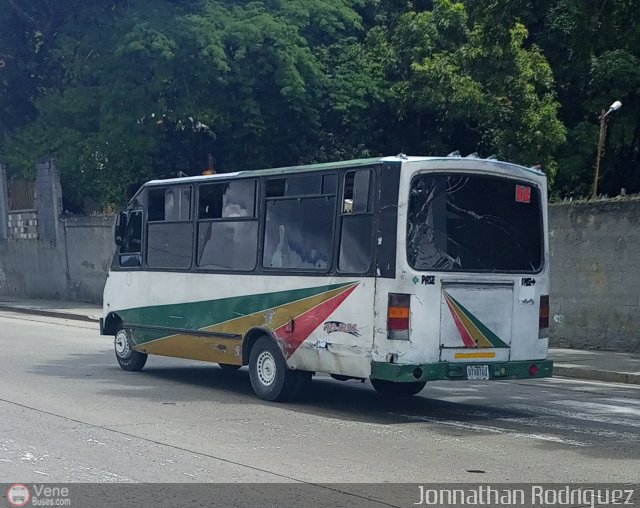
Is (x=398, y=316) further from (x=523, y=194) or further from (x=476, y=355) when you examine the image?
(x=523, y=194)

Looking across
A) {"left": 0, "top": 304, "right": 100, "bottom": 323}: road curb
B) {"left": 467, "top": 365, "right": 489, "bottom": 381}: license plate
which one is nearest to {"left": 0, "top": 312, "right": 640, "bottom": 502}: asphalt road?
{"left": 467, "top": 365, "right": 489, "bottom": 381}: license plate

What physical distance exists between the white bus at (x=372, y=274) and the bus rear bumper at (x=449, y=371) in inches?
0.5

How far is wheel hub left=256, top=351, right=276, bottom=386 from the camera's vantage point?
1217 cm

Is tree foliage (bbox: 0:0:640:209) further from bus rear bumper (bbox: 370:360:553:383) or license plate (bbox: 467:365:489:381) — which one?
license plate (bbox: 467:365:489:381)

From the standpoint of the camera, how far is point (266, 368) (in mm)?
12305

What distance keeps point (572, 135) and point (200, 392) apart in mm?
17090

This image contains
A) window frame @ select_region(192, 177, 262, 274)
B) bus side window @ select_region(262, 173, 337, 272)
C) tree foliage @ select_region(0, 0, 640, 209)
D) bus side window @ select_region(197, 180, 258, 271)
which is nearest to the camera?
bus side window @ select_region(262, 173, 337, 272)

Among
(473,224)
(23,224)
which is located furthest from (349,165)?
(23,224)

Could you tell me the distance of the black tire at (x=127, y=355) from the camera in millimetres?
14922

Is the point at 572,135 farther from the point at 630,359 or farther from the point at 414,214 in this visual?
the point at 414,214

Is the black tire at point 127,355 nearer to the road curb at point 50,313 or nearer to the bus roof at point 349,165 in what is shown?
the bus roof at point 349,165

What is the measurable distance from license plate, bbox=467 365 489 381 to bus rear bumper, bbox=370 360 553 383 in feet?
0.05

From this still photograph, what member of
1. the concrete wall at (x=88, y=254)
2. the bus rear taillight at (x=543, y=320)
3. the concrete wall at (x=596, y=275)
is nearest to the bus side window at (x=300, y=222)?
the bus rear taillight at (x=543, y=320)

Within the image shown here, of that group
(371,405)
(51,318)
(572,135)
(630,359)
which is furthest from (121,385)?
(572,135)
